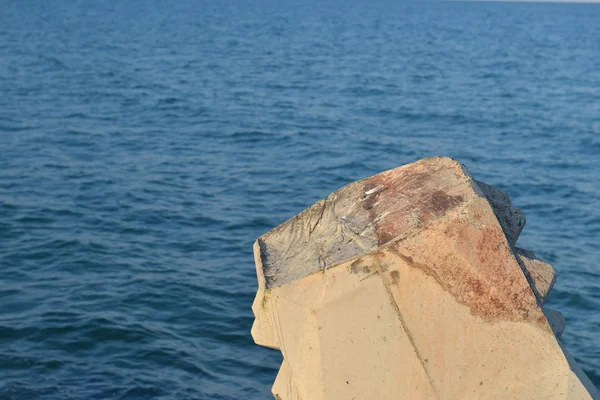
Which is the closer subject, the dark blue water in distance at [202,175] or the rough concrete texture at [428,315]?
the rough concrete texture at [428,315]

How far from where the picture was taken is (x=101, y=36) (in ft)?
164

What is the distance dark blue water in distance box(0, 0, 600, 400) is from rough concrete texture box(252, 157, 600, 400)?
171 inches

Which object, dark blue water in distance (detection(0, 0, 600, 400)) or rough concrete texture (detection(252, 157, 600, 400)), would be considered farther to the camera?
dark blue water in distance (detection(0, 0, 600, 400))

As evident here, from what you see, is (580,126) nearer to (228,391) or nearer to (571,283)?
(571,283)

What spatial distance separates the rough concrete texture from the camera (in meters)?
4.46

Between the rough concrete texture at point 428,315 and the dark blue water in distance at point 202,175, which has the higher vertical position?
the rough concrete texture at point 428,315

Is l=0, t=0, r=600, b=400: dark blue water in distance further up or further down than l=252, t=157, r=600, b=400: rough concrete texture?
further down

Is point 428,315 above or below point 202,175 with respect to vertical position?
above

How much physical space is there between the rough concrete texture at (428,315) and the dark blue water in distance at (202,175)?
4.34m

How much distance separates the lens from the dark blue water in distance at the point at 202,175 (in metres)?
9.84

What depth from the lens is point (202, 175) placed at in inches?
714

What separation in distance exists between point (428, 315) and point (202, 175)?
13938mm

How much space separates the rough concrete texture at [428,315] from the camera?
4461 millimetres

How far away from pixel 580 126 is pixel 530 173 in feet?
23.8
